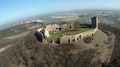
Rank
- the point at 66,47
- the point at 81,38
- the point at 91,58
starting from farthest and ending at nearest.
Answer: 1. the point at 81,38
2. the point at 66,47
3. the point at 91,58

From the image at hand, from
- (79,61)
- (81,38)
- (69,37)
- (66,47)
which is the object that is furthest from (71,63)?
(81,38)

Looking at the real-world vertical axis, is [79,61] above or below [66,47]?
below

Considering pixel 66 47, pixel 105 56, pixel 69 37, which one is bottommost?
→ pixel 105 56

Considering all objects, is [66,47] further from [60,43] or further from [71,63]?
[71,63]

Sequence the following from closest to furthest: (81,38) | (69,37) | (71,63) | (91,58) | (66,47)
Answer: (71,63) < (91,58) < (66,47) < (69,37) < (81,38)

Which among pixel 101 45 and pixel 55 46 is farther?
pixel 101 45

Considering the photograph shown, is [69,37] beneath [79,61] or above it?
above

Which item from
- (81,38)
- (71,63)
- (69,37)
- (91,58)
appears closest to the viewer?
(71,63)

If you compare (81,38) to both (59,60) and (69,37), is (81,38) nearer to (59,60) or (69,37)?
(69,37)

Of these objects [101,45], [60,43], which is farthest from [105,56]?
[60,43]
